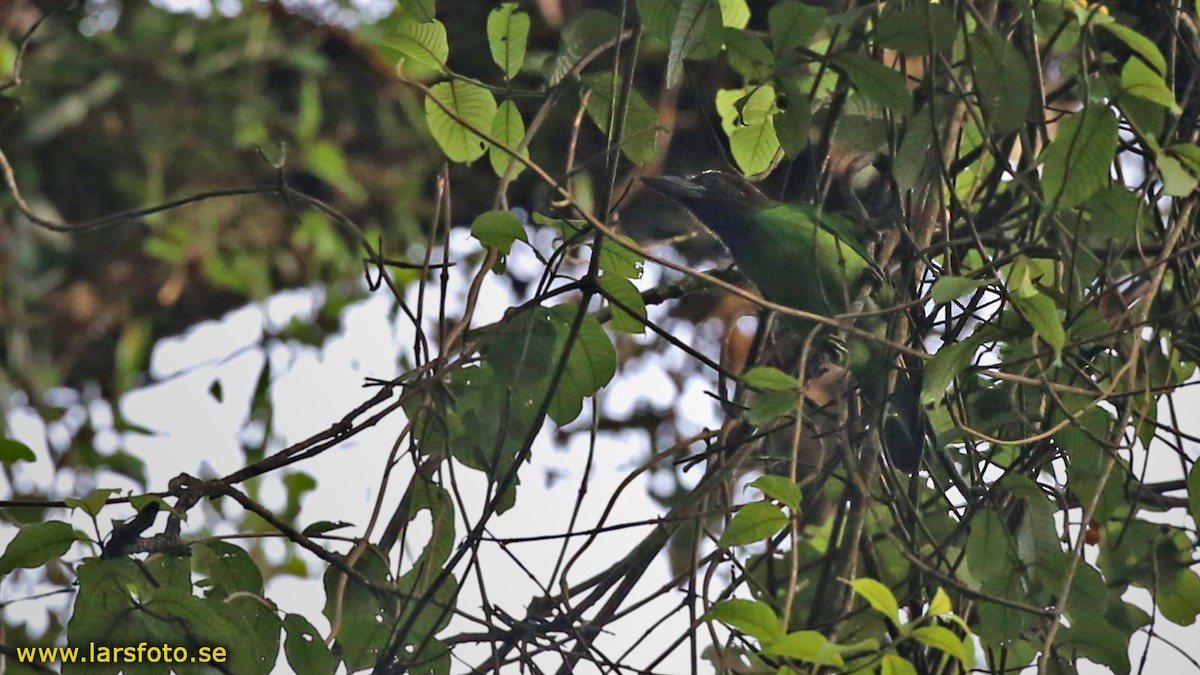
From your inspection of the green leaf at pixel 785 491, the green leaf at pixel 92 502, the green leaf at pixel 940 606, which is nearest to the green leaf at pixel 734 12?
the green leaf at pixel 785 491

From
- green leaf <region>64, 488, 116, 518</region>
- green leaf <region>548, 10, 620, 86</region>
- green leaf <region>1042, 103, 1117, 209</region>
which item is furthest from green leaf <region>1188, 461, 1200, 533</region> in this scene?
green leaf <region>64, 488, 116, 518</region>

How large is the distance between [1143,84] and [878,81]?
0.62ft

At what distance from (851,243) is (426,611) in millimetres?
566

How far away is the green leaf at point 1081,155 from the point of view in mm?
816

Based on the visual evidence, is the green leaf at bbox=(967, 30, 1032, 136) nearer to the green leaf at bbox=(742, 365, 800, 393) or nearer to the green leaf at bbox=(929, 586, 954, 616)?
the green leaf at bbox=(742, 365, 800, 393)

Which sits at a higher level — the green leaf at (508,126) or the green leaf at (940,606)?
the green leaf at (508,126)

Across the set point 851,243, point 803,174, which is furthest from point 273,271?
point 851,243

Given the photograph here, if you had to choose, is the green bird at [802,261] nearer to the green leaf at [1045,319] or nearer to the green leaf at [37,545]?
the green leaf at [1045,319]

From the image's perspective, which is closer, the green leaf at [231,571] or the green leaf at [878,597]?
the green leaf at [878,597]

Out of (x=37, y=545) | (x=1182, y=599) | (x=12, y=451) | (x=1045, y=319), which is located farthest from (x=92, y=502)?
(x=1182, y=599)

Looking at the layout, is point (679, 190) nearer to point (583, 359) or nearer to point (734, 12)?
point (734, 12)

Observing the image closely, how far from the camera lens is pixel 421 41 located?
38.5 inches

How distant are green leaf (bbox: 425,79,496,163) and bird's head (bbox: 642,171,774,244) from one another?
1.00 feet

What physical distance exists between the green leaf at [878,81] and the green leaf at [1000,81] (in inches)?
3.3
